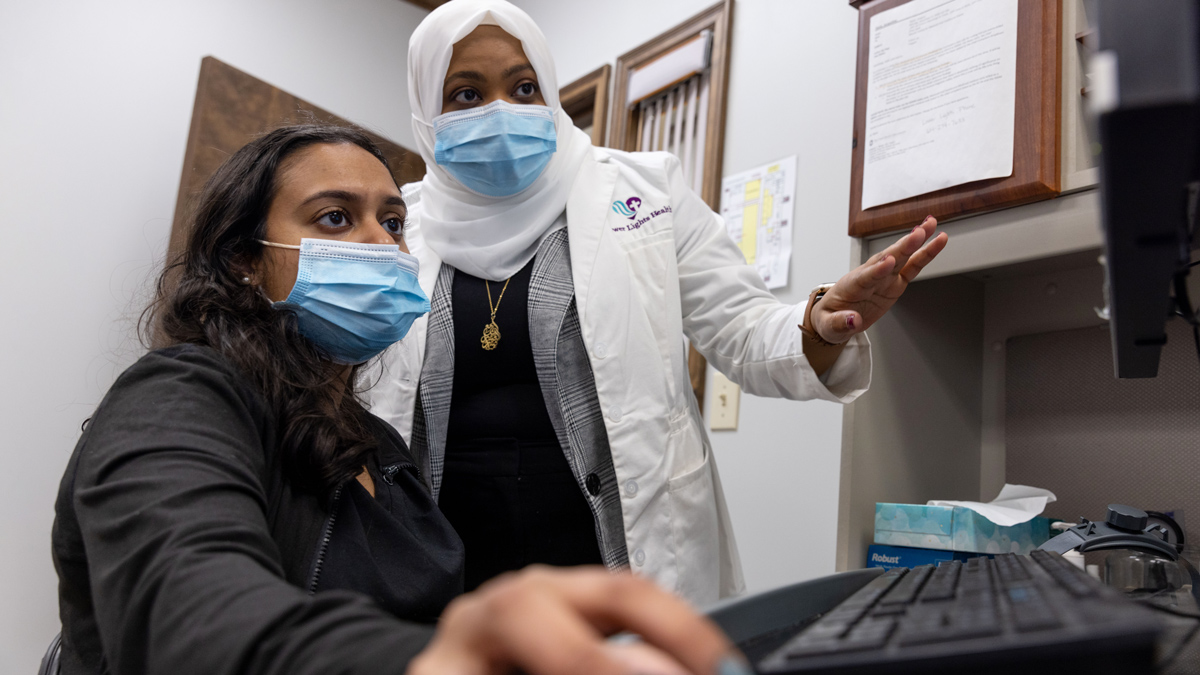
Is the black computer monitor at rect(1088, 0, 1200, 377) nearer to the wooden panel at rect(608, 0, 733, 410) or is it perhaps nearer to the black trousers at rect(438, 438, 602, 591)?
the black trousers at rect(438, 438, 602, 591)

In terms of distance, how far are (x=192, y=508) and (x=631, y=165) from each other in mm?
1114

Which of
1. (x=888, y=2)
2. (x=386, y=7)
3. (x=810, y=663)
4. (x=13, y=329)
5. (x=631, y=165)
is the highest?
(x=386, y=7)

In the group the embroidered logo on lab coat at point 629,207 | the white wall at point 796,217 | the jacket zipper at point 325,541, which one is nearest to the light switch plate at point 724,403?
the white wall at point 796,217

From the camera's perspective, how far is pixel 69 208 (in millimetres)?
2242

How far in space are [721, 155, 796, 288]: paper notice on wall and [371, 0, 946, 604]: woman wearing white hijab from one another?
0.55 meters

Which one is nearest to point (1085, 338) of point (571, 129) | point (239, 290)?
point (571, 129)

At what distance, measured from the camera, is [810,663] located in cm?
27

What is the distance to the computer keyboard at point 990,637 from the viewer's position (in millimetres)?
257

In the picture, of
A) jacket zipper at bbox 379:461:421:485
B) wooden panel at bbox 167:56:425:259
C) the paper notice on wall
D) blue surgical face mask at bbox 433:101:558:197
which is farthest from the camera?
wooden panel at bbox 167:56:425:259

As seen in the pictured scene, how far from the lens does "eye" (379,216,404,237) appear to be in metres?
1.04

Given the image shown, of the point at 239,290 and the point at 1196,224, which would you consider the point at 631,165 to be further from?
the point at 1196,224

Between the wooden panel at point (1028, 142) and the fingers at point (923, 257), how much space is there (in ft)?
0.67

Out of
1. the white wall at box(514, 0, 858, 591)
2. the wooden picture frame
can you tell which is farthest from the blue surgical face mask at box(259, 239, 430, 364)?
the wooden picture frame

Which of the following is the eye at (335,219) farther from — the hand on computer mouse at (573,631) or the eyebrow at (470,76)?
the hand on computer mouse at (573,631)
